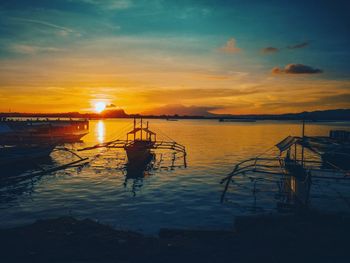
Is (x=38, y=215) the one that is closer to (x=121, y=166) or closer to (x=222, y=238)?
(x=222, y=238)

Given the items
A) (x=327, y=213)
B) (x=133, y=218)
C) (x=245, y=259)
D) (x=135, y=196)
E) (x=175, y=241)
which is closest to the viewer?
(x=245, y=259)

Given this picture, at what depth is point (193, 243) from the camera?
13.1 metres

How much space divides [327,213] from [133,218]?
1229cm

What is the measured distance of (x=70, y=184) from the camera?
2989cm

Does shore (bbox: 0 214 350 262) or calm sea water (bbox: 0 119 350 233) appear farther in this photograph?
calm sea water (bbox: 0 119 350 233)

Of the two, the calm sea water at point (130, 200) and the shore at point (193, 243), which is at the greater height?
the shore at point (193, 243)

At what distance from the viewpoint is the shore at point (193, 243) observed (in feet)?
37.8

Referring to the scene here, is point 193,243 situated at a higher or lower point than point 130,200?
higher

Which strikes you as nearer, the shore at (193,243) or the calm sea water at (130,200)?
the shore at (193,243)

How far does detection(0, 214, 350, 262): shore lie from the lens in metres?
11.5

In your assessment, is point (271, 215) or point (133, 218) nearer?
point (271, 215)

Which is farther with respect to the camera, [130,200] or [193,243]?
[130,200]

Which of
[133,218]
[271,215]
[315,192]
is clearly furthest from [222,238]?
[315,192]

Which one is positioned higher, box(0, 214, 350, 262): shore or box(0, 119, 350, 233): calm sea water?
box(0, 214, 350, 262): shore
